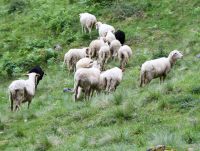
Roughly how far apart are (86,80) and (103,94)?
2.33 ft

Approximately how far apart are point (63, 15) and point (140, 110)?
16516 millimetres

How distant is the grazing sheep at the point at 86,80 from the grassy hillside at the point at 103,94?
56cm

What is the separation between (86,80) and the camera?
15430 millimetres

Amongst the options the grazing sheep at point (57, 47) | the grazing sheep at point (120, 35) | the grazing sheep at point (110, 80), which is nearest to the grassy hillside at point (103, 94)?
the grazing sheep at point (57, 47)

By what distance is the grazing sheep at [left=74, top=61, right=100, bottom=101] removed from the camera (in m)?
15.3

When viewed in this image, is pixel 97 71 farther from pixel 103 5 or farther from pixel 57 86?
pixel 103 5

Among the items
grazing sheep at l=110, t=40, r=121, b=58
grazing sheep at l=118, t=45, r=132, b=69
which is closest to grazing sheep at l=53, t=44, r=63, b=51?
grazing sheep at l=110, t=40, r=121, b=58

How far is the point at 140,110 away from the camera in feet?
40.4

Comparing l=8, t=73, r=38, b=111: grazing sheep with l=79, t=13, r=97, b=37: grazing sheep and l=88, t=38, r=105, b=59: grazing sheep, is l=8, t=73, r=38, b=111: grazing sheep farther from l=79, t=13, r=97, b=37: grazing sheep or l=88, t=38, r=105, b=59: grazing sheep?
l=79, t=13, r=97, b=37: grazing sheep

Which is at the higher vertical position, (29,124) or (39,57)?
(39,57)

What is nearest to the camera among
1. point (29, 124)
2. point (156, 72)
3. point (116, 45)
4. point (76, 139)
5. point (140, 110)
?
point (76, 139)

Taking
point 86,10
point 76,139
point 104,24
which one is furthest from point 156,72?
point 86,10

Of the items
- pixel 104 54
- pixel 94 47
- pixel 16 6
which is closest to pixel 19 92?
pixel 104 54

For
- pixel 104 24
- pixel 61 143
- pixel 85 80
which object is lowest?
pixel 61 143
